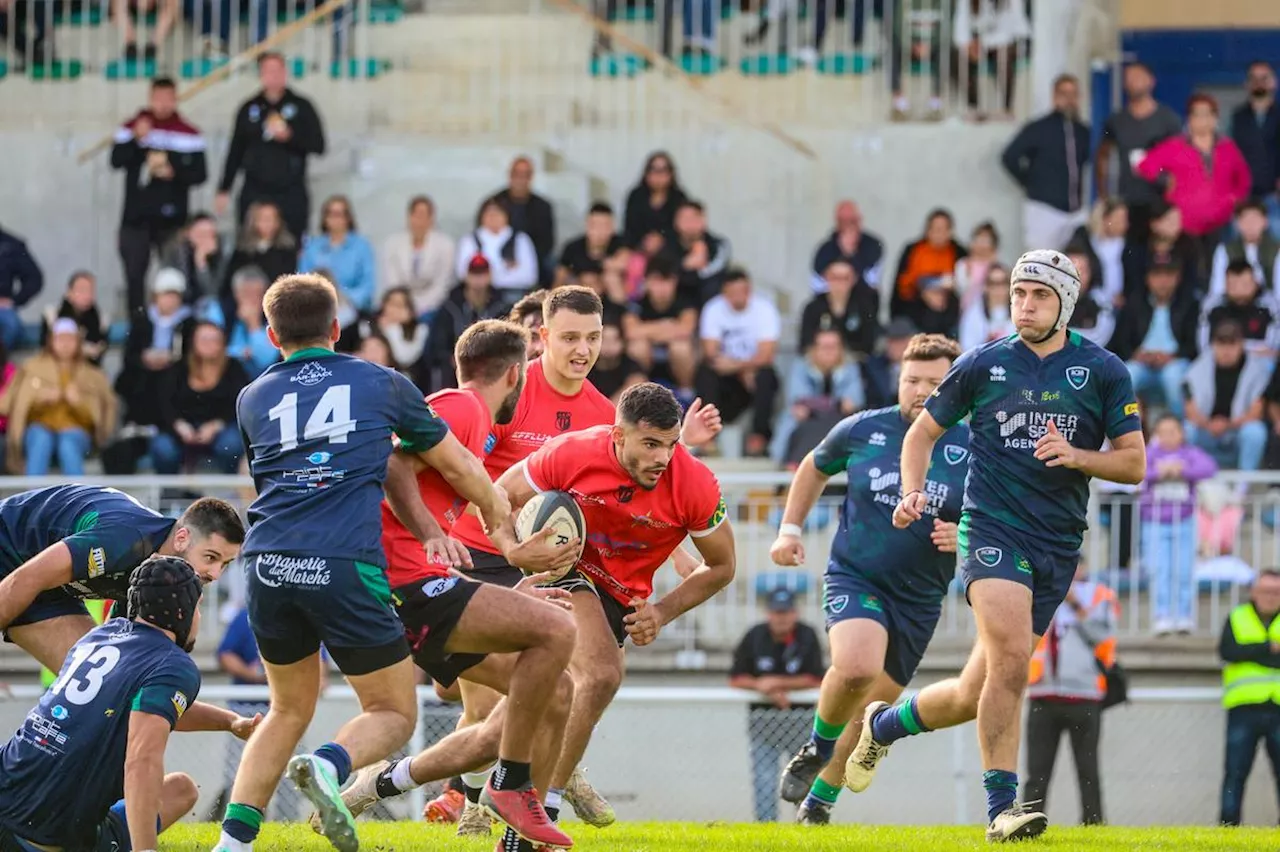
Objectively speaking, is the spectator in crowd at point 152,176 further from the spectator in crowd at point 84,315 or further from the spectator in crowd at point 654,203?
the spectator in crowd at point 654,203

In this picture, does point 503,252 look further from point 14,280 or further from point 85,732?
point 85,732

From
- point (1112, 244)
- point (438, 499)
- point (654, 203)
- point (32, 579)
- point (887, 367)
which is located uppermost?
point (654, 203)

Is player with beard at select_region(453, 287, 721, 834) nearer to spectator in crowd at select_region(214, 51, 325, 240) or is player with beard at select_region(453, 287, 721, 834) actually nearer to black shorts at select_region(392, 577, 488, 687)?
black shorts at select_region(392, 577, 488, 687)

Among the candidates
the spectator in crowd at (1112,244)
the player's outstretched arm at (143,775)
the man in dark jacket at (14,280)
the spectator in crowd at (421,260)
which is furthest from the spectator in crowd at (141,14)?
the player's outstretched arm at (143,775)

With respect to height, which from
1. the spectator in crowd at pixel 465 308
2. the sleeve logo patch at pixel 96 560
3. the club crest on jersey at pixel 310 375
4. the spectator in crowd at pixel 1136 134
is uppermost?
the spectator in crowd at pixel 1136 134

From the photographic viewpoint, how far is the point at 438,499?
28.9 feet

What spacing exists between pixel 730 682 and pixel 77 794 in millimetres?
7928

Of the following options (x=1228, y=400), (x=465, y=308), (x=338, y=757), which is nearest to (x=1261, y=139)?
(x=1228, y=400)

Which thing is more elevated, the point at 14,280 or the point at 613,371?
the point at 14,280

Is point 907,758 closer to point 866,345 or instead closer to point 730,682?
point 730,682

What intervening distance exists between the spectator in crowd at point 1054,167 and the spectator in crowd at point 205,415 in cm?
770

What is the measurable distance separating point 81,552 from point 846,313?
1053 cm

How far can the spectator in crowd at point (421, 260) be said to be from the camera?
62.6 feet

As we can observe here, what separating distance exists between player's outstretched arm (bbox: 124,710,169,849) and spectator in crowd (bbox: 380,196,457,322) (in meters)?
11.1
